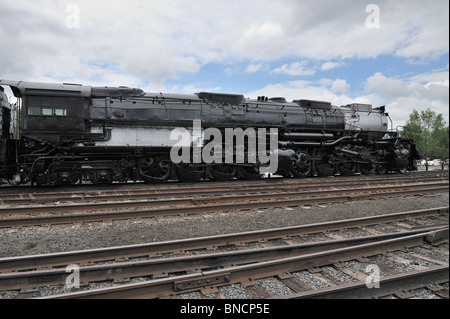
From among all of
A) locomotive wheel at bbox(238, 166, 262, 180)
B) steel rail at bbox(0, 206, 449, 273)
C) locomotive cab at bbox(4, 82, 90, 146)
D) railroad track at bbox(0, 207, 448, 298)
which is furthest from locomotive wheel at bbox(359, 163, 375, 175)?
locomotive cab at bbox(4, 82, 90, 146)

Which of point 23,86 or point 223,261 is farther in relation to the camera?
point 23,86

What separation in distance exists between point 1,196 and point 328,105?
1419 cm

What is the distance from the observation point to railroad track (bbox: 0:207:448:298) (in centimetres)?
322

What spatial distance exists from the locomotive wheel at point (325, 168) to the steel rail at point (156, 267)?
34.0 ft

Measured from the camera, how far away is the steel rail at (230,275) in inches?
118

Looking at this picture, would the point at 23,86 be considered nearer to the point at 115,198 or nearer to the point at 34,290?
the point at 115,198

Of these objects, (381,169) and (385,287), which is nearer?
(385,287)

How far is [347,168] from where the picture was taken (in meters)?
15.3

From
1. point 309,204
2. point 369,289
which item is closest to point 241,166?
point 309,204

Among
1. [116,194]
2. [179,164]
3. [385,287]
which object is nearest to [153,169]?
[179,164]

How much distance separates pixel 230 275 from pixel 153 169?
28.6ft

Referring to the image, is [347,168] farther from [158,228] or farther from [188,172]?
[158,228]

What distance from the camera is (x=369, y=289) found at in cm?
319

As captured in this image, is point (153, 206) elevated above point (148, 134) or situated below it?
below
